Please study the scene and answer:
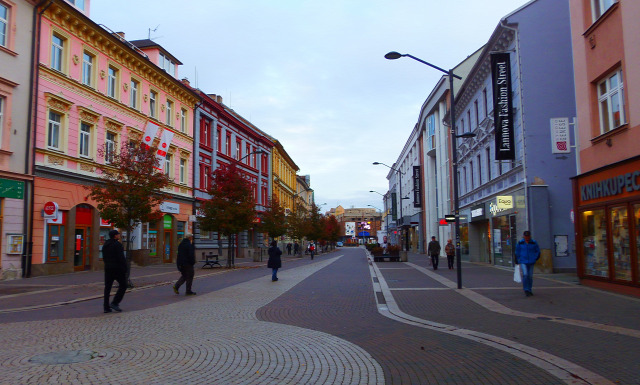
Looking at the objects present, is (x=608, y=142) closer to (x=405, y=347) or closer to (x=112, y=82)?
(x=405, y=347)

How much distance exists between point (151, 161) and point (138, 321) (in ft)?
30.3

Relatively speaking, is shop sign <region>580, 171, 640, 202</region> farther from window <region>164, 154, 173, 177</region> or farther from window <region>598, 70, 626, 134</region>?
window <region>164, 154, 173, 177</region>

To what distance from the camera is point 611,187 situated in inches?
513

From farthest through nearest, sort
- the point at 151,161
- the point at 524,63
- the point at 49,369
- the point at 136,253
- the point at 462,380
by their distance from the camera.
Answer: the point at 136,253 < the point at 524,63 < the point at 151,161 < the point at 49,369 < the point at 462,380

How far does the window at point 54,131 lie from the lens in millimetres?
21766

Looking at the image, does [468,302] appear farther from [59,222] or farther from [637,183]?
[59,222]

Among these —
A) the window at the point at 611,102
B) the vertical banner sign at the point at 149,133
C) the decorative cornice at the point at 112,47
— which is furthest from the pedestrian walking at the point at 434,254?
the decorative cornice at the point at 112,47

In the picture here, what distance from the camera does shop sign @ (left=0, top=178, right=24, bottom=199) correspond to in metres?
18.7

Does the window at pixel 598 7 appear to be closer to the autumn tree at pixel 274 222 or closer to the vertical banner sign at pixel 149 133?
the vertical banner sign at pixel 149 133

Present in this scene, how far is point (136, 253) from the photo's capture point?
94.8ft

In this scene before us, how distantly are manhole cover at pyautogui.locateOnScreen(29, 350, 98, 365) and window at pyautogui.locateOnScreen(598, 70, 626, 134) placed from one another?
43.3 feet

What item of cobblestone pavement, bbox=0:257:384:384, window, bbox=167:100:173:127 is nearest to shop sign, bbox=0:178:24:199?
cobblestone pavement, bbox=0:257:384:384

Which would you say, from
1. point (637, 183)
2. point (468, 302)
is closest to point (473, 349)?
point (468, 302)

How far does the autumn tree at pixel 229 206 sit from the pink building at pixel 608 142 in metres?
18.2
